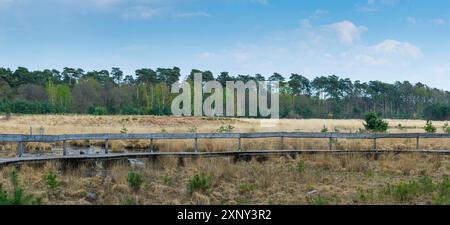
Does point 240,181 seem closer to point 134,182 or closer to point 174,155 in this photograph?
point 134,182

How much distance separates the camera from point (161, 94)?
311ft

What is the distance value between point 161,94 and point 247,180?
83.3 metres

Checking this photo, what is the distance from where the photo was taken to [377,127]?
97.5ft

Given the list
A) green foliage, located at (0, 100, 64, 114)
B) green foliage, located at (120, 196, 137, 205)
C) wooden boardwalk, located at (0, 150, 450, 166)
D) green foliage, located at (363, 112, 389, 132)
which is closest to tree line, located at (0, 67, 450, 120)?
green foliage, located at (0, 100, 64, 114)

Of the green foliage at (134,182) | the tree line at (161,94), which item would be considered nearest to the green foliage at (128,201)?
the green foliage at (134,182)

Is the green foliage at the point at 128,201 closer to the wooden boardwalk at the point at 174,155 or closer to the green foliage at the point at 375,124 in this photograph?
the wooden boardwalk at the point at 174,155

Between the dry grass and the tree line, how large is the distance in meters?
58.6

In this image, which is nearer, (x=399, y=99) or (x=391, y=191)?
(x=391, y=191)

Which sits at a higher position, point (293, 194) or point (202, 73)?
point (202, 73)

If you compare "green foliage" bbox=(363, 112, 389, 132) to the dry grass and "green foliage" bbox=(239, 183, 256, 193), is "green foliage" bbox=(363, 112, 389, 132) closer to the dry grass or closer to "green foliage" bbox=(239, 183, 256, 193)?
the dry grass
